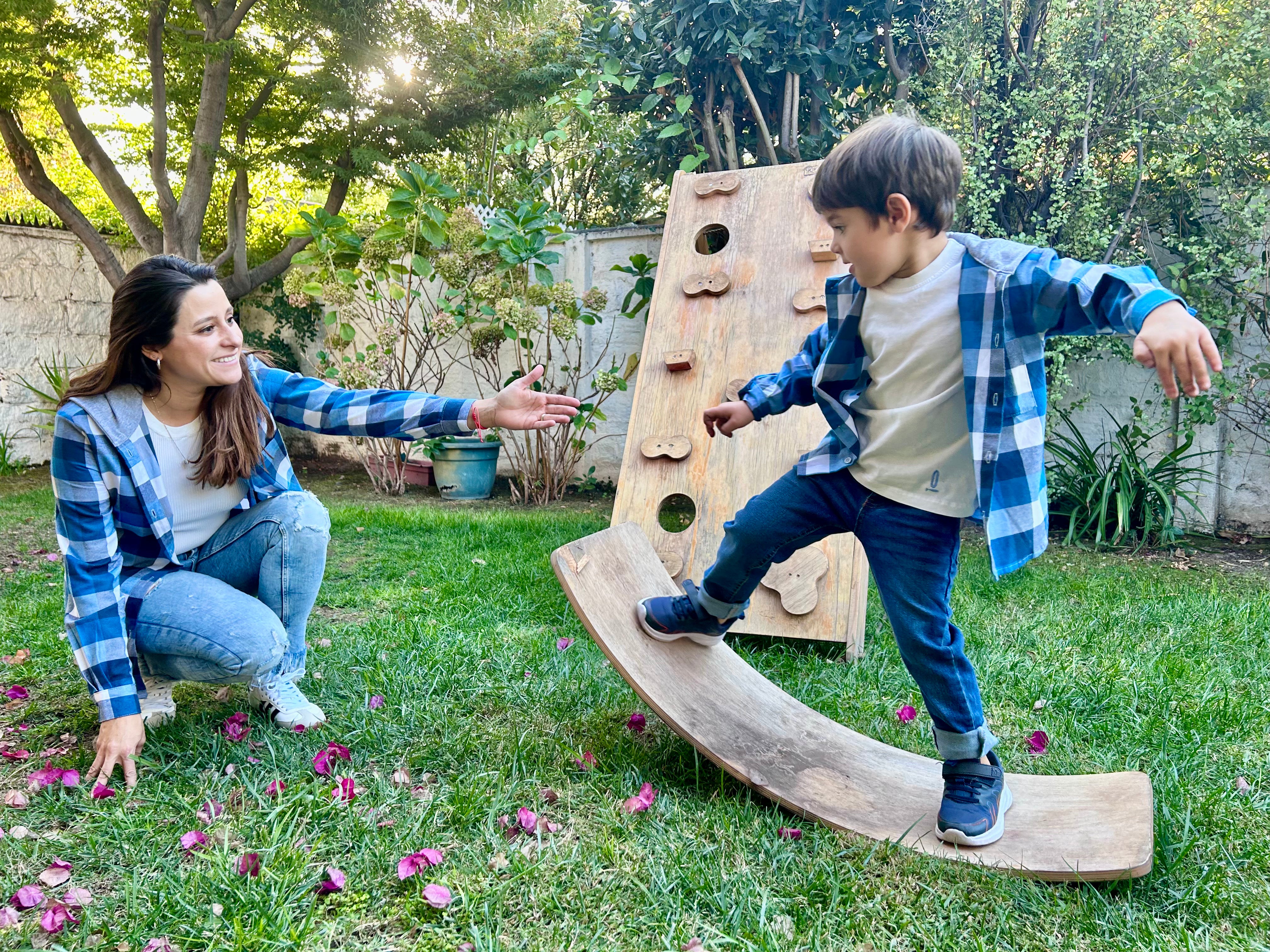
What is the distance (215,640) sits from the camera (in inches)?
71.4

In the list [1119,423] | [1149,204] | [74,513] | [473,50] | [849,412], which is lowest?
[1119,423]

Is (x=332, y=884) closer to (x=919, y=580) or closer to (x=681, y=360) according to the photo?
(x=919, y=580)

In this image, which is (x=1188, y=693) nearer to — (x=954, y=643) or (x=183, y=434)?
(x=954, y=643)

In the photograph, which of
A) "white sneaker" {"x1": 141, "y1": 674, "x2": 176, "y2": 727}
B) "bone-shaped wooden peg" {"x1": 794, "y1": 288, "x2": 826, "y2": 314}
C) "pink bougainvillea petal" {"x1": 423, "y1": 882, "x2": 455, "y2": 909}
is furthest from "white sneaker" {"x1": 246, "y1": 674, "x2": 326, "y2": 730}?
"bone-shaped wooden peg" {"x1": 794, "y1": 288, "x2": 826, "y2": 314}

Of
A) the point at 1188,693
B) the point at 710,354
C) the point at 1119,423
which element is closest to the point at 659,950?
the point at 1188,693

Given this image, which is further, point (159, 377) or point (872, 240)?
point (159, 377)

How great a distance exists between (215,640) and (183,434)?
0.49 metres

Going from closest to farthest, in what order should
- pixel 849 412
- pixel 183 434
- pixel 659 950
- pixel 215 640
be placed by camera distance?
pixel 659 950
pixel 849 412
pixel 215 640
pixel 183 434

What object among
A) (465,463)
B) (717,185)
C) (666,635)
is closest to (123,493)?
(666,635)

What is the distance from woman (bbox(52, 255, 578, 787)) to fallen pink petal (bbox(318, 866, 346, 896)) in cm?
60

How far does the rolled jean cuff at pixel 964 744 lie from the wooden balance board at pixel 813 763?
15cm

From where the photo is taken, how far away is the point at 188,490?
1.98m

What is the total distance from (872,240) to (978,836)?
110 centimetres

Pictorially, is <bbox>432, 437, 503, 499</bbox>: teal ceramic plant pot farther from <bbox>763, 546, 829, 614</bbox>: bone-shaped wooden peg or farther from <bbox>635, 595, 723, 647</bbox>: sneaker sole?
<bbox>635, 595, 723, 647</bbox>: sneaker sole
